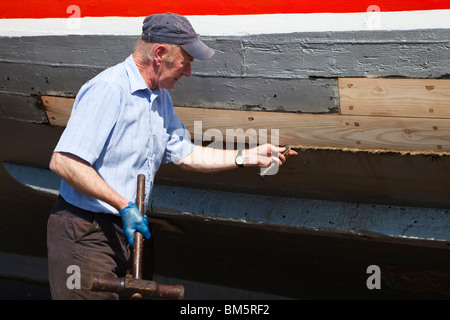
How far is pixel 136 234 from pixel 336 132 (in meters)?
0.99

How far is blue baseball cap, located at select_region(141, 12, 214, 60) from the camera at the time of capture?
2.29 m

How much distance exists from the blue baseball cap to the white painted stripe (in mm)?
407

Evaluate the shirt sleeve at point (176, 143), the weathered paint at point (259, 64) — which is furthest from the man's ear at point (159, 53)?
the weathered paint at point (259, 64)

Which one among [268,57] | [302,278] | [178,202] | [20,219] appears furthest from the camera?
[20,219]

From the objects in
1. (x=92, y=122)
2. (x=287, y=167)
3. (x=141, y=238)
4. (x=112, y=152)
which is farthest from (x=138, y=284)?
(x=287, y=167)

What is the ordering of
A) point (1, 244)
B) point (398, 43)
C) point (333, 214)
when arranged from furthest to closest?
point (1, 244), point (333, 214), point (398, 43)

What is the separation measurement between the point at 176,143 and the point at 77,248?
24.1 inches

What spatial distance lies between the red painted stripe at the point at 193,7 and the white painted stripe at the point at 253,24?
0.02m

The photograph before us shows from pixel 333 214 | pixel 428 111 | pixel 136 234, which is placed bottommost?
pixel 136 234

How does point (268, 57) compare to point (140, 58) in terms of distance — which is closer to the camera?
point (140, 58)

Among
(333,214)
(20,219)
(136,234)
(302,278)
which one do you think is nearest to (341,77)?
(333,214)

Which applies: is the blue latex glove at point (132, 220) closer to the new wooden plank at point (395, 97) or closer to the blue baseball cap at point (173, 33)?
the blue baseball cap at point (173, 33)

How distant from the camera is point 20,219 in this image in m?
4.07
